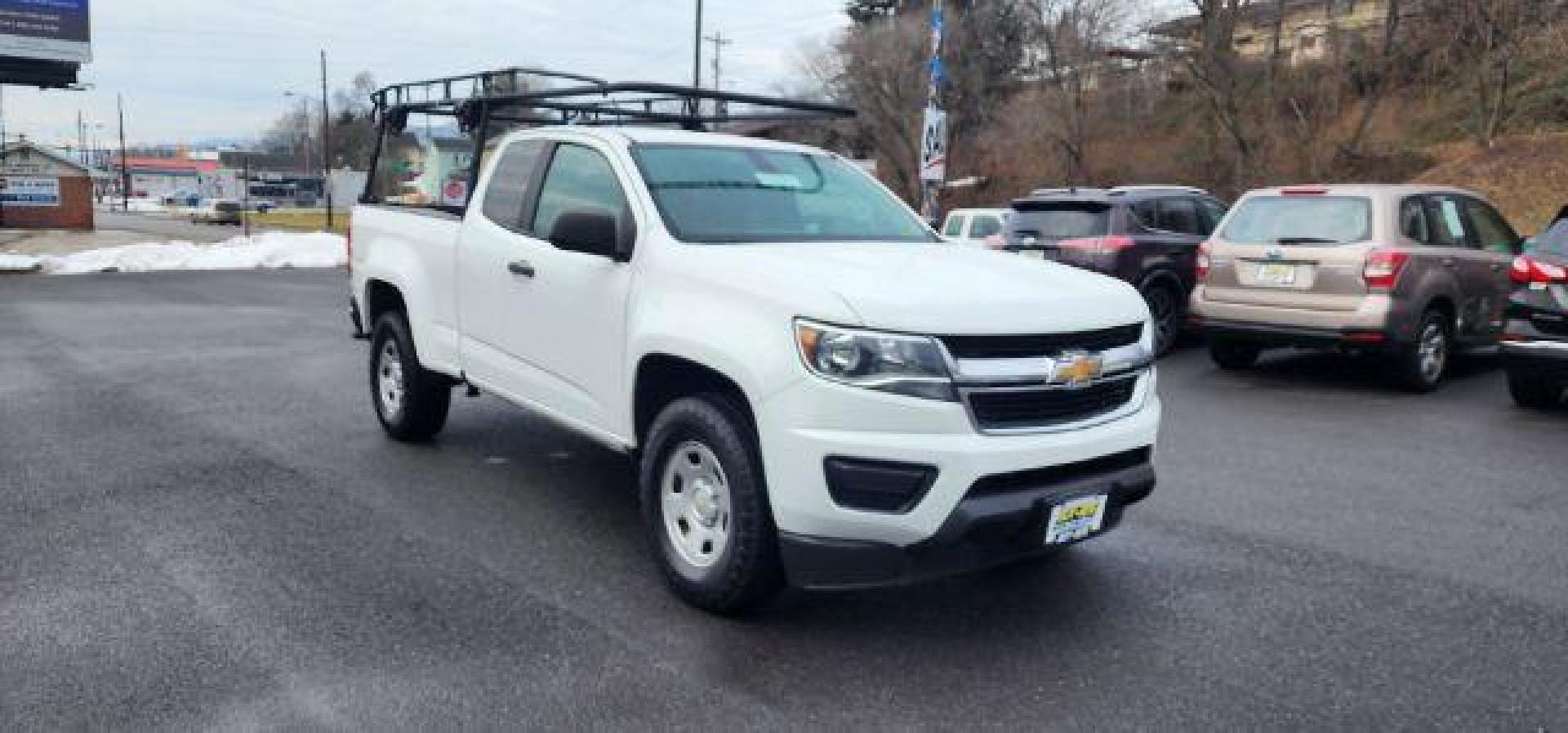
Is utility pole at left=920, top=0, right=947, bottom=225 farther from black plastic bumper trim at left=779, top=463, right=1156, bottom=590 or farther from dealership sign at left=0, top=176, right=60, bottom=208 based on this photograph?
dealership sign at left=0, top=176, right=60, bottom=208

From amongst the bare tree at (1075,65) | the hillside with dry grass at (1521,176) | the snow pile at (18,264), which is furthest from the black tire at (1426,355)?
the bare tree at (1075,65)

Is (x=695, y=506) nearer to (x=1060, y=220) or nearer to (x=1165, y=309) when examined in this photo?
(x=1060, y=220)

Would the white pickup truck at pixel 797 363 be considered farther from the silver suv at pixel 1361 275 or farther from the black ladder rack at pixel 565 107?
the silver suv at pixel 1361 275

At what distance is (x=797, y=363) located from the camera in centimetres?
363

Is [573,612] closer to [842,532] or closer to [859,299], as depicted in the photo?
[842,532]

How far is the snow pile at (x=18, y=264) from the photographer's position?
68.0ft

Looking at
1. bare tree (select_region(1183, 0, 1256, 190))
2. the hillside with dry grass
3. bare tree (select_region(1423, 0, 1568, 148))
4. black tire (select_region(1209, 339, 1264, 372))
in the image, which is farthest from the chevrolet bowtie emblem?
bare tree (select_region(1423, 0, 1568, 148))

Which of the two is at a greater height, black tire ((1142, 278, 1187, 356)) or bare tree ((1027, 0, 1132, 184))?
bare tree ((1027, 0, 1132, 184))

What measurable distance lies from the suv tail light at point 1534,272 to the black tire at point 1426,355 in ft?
3.77

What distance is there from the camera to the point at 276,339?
38.6ft

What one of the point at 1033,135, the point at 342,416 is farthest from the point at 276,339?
the point at 1033,135

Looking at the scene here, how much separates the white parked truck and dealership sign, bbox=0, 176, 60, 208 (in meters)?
40.8

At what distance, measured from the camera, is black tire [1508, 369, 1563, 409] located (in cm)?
837

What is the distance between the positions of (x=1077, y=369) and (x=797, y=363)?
38.6 inches
